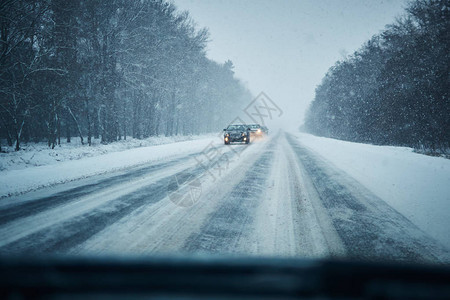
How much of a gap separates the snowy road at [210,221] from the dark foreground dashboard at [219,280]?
177 cm

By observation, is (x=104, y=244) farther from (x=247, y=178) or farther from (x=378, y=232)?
(x=247, y=178)

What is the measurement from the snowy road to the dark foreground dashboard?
1.77 metres

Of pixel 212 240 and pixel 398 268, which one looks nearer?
pixel 398 268

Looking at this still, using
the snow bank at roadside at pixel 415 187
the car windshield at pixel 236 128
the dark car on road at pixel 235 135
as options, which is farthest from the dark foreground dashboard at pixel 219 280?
the car windshield at pixel 236 128

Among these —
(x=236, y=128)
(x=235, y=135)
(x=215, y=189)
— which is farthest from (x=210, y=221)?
(x=236, y=128)

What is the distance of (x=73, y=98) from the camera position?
59.1ft

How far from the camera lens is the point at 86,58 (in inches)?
669

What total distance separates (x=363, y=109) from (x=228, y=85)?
33956 mm

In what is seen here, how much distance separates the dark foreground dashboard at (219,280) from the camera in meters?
1.02

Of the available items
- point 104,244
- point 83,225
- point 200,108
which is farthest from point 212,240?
point 200,108

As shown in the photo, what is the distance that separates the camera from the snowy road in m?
2.85

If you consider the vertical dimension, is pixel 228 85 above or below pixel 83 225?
above

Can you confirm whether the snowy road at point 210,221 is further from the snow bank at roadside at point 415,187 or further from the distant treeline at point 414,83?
the distant treeline at point 414,83

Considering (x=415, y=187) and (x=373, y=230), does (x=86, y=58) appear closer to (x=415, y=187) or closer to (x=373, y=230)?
(x=373, y=230)
